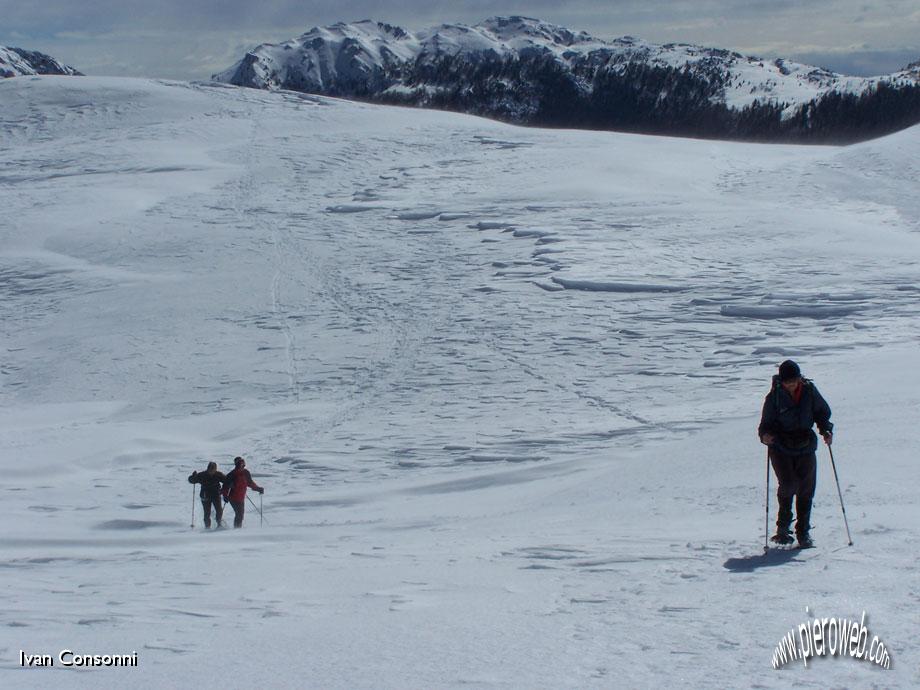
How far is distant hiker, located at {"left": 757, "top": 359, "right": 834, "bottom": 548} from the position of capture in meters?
6.36

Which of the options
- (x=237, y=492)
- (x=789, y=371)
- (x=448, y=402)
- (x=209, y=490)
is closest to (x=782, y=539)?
(x=789, y=371)

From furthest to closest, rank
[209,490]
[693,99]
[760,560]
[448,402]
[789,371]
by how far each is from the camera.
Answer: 1. [693,99]
2. [448,402]
3. [209,490]
4. [789,371]
5. [760,560]

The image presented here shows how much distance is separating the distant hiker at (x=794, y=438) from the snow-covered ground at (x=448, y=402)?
10.8 inches

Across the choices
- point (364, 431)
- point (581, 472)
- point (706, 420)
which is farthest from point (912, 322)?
point (364, 431)

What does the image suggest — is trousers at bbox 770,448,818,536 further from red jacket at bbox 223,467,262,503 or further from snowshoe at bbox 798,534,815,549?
red jacket at bbox 223,467,262,503

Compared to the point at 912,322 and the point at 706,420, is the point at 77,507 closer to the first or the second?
the point at 706,420

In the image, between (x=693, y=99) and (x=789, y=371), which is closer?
(x=789, y=371)

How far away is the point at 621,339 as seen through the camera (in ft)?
54.6

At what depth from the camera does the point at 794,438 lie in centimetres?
644

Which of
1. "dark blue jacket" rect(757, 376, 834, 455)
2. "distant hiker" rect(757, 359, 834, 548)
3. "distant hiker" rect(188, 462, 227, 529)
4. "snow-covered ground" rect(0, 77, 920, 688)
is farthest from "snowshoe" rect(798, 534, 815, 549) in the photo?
"distant hiker" rect(188, 462, 227, 529)

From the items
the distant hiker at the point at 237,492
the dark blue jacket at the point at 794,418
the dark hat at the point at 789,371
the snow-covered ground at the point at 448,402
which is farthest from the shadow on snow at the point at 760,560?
the distant hiker at the point at 237,492
